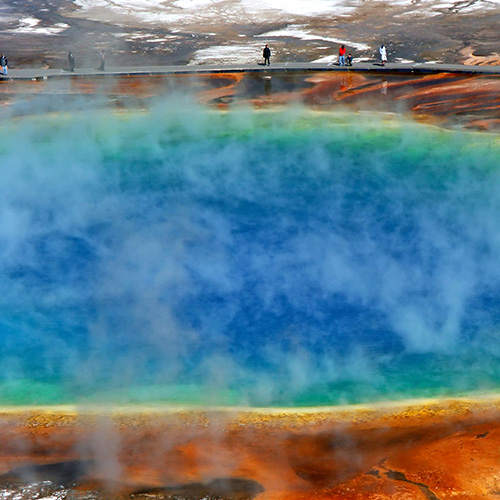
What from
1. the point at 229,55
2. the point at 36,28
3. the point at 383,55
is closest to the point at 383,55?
the point at 383,55

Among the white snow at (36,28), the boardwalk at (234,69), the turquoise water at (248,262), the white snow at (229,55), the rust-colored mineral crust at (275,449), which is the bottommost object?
the rust-colored mineral crust at (275,449)

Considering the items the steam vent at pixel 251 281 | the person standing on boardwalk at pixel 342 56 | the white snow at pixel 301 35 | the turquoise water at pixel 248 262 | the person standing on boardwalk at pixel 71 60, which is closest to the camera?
the steam vent at pixel 251 281

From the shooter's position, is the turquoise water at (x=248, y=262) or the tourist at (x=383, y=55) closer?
the turquoise water at (x=248, y=262)

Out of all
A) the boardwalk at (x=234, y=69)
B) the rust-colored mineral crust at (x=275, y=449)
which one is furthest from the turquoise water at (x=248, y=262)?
the boardwalk at (x=234, y=69)

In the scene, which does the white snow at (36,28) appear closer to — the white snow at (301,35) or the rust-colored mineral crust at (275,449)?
the white snow at (301,35)

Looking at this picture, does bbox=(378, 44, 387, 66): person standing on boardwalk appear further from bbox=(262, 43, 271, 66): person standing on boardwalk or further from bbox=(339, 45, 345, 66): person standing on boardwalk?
bbox=(262, 43, 271, 66): person standing on boardwalk

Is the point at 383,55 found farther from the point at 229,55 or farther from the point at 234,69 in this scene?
the point at 229,55

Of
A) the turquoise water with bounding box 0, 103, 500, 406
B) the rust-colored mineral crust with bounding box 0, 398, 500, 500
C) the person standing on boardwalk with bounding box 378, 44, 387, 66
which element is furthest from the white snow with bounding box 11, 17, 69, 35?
the rust-colored mineral crust with bounding box 0, 398, 500, 500
